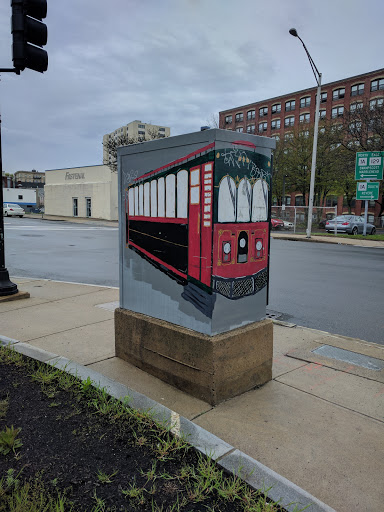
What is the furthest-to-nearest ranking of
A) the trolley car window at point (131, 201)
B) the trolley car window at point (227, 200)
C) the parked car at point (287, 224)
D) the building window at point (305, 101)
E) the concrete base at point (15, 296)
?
1. the building window at point (305, 101)
2. the parked car at point (287, 224)
3. the concrete base at point (15, 296)
4. the trolley car window at point (131, 201)
5. the trolley car window at point (227, 200)

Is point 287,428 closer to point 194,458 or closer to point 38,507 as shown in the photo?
point 194,458

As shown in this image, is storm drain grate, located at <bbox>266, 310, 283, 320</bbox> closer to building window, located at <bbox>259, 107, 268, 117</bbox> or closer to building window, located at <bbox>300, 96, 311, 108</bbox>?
building window, located at <bbox>300, 96, 311, 108</bbox>

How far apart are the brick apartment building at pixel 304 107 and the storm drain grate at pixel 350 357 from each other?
140 feet

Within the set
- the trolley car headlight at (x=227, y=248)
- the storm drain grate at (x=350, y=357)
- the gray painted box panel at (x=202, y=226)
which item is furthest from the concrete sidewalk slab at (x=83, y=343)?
the storm drain grate at (x=350, y=357)

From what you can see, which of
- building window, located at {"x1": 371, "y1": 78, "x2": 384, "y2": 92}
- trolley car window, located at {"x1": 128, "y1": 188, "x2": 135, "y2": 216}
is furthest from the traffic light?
building window, located at {"x1": 371, "y1": 78, "x2": 384, "y2": 92}

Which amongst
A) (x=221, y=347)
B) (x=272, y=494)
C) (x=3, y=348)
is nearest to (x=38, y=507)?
(x=272, y=494)

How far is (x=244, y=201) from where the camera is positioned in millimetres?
3154

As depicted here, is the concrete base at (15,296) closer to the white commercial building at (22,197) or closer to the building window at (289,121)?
the building window at (289,121)

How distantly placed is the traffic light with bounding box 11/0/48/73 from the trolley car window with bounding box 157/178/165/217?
9.93 ft

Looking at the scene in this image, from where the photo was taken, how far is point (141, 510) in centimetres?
199

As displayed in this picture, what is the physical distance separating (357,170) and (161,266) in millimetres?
22286

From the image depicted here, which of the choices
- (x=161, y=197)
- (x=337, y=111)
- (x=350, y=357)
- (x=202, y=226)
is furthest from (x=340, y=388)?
(x=337, y=111)

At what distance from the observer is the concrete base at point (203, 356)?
3131 mm

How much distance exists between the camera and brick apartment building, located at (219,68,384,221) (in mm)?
51562
